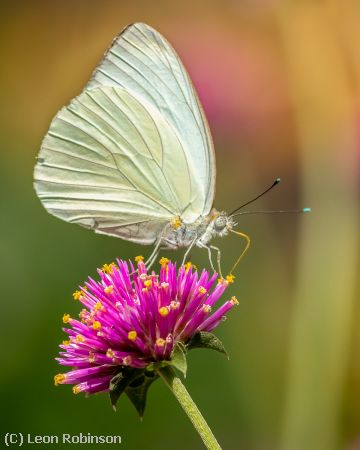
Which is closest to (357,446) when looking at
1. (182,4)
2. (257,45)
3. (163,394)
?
(163,394)

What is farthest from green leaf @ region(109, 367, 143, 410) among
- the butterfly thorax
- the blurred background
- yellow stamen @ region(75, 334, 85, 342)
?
the blurred background

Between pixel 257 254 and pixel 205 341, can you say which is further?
pixel 257 254

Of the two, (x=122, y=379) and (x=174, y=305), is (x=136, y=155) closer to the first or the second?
(x=174, y=305)

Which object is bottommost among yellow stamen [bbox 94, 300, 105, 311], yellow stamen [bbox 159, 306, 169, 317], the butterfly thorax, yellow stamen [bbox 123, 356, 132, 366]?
yellow stamen [bbox 123, 356, 132, 366]

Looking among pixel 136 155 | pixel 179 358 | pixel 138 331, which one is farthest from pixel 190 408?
pixel 136 155

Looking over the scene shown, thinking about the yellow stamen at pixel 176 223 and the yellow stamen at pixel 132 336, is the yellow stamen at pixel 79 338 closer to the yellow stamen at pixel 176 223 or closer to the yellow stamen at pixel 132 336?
the yellow stamen at pixel 132 336

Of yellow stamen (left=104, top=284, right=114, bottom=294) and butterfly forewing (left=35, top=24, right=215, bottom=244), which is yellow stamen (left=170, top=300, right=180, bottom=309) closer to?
yellow stamen (left=104, top=284, right=114, bottom=294)
